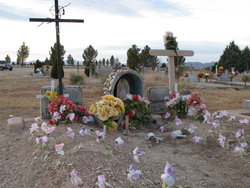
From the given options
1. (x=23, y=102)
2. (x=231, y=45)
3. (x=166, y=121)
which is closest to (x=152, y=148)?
(x=166, y=121)

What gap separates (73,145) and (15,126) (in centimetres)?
201

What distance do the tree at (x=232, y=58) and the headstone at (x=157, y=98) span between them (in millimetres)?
31479

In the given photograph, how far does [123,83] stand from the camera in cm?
641

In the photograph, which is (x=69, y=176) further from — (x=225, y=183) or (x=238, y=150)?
(x=238, y=150)

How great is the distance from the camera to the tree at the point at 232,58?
1429 inches

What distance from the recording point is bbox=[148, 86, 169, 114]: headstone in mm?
6926

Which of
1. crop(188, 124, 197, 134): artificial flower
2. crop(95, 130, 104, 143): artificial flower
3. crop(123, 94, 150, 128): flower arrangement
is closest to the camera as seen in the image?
crop(95, 130, 104, 143): artificial flower

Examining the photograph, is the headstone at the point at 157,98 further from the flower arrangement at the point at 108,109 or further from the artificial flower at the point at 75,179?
the artificial flower at the point at 75,179

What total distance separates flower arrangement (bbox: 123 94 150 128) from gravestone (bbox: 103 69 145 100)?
1.76 ft

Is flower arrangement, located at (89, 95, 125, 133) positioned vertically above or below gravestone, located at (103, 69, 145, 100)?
below

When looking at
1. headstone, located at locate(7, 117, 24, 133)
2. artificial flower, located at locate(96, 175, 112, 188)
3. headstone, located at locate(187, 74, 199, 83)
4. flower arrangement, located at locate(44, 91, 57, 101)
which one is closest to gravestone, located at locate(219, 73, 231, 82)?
headstone, located at locate(187, 74, 199, 83)

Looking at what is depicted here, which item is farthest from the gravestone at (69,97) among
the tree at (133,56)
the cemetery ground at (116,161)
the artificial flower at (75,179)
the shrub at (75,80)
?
the tree at (133,56)

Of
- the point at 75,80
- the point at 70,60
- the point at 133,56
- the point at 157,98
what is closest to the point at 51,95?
the point at 157,98

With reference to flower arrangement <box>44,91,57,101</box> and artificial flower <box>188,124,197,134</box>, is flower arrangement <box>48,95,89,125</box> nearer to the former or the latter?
flower arrangement <box>44,91,57,101</box>
